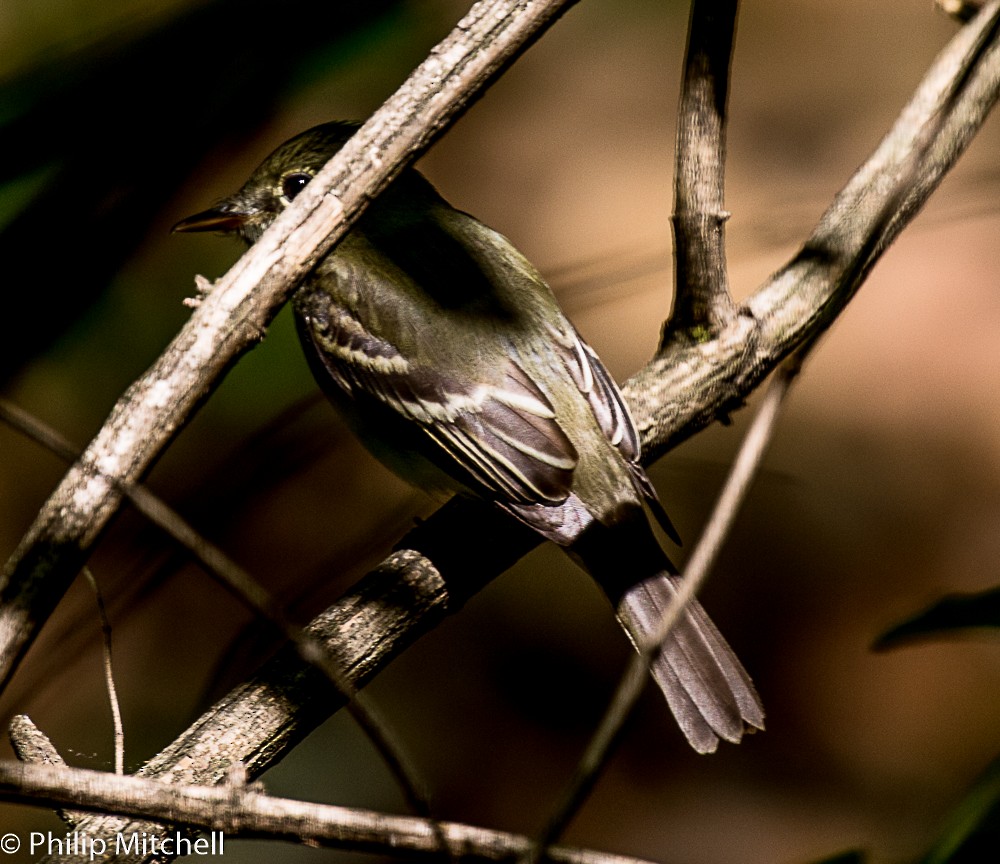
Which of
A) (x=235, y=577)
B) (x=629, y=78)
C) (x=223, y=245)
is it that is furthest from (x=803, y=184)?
(x=235, y=577)

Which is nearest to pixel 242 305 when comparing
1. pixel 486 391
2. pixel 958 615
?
pixel 958 615

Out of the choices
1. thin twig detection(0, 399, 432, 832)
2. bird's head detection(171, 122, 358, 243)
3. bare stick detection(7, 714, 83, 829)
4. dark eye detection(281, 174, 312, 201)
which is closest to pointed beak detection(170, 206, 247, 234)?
bird's head detection(171, 122, 358, 243)

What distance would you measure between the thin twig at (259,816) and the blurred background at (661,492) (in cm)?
188

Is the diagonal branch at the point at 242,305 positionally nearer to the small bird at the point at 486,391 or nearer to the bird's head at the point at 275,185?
the small bird at the point at 486,391

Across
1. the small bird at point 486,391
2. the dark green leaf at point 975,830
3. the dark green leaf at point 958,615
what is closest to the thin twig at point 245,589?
the dark green leaf at point 975,830

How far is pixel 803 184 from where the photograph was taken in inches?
202

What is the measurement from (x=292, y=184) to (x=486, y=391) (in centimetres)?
93

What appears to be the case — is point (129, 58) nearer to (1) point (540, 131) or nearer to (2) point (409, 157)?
(2) point (409, 157)

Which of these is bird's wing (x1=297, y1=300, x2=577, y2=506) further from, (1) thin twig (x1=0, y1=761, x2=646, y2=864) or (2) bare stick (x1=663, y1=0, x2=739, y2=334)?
(1) thin twig (x1=0, y1=761, x2=646, y2=864)

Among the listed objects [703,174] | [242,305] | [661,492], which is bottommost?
[242,305]

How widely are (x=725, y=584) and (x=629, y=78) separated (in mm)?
2636

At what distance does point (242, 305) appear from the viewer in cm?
159

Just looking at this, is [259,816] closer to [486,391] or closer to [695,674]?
[695,674]

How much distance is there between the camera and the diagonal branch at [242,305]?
1.45m
